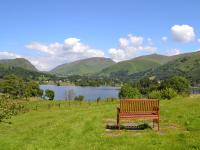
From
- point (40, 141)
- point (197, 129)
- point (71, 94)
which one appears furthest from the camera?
point (71, 94)

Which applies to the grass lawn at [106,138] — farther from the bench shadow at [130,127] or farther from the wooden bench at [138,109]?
the wooden bench at [138,109]

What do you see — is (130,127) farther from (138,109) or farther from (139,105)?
(139,105)

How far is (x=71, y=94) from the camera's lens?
575ft

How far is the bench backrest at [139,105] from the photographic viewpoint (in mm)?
18219

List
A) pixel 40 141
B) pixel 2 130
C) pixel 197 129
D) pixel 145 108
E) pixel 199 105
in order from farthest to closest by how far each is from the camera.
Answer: pixel 199 105, pixel 2 130, pixel 145 108, pixel 197 129, pixel 40 141

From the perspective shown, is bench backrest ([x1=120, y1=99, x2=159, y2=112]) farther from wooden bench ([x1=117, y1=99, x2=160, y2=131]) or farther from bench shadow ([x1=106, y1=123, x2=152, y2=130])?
bench shadow ([x1=106, y1=123, x2=152, y2=130])

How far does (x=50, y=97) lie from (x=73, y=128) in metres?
163

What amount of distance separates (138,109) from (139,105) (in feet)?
0.72

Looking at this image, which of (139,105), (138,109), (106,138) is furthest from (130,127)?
(106,138)

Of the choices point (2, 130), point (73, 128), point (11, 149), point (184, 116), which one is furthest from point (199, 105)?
point (11, 149)

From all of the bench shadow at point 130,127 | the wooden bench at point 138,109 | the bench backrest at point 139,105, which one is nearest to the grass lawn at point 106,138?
the bench shadow at point 130,127

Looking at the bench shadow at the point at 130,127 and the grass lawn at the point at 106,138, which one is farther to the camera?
the bench shadow at the point at 130,127

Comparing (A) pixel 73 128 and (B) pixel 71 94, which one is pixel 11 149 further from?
(B) pixel 71 94

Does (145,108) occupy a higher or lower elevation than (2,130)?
higher
